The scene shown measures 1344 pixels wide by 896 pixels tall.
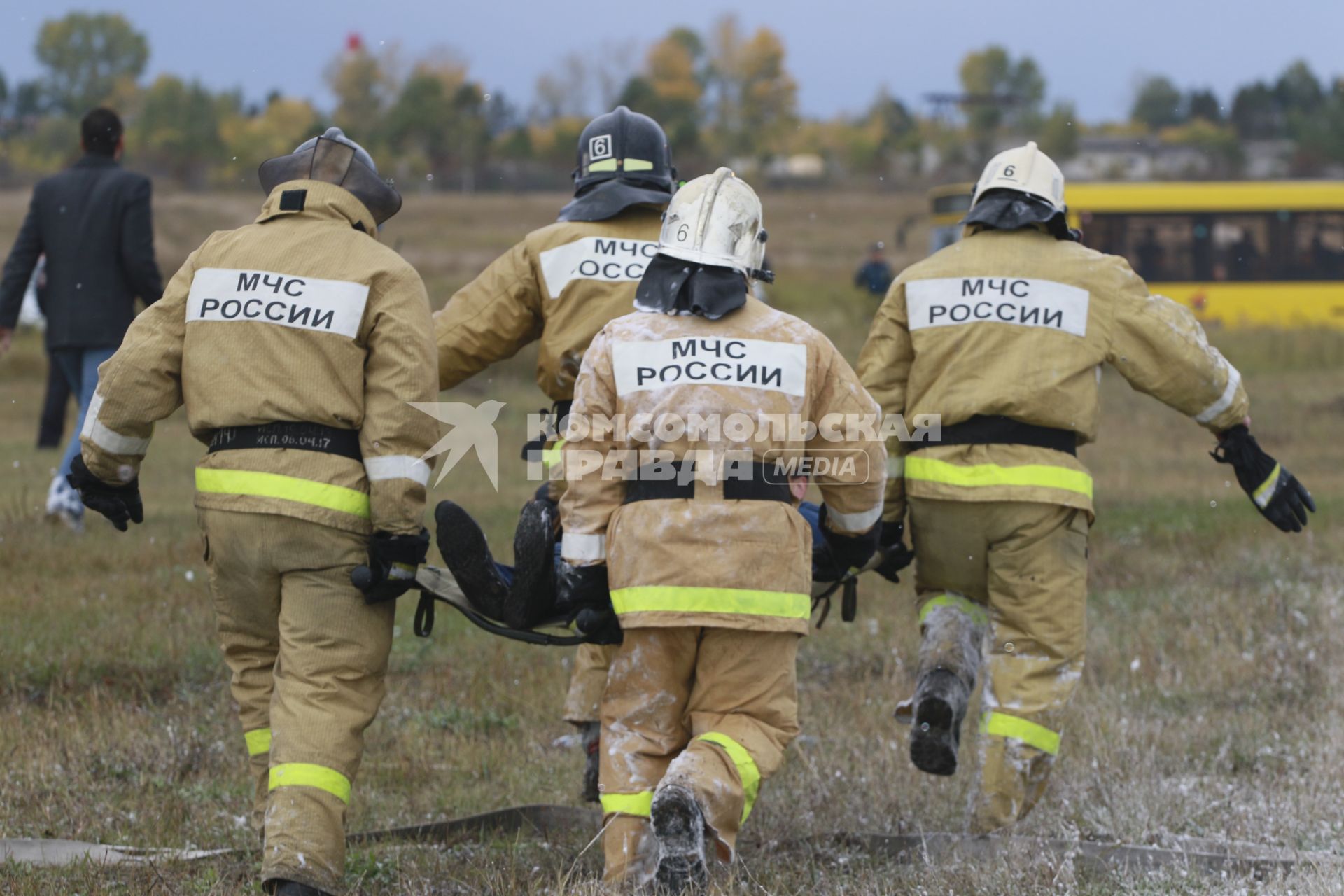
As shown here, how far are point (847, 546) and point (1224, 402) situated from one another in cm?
142

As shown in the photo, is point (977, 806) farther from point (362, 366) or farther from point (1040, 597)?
point (362, 366)

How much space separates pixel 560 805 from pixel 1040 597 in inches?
66.1

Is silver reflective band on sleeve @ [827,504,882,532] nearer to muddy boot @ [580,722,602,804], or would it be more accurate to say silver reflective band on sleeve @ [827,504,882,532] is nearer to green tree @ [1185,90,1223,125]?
muddy boot @ [580,722,602,804]

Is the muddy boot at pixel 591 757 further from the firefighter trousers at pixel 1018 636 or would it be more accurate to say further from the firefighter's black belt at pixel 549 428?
the firefighter trousers at pixel 1018 636

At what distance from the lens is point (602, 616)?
4.38m

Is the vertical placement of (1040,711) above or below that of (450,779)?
above

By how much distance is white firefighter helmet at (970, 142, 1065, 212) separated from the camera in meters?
5.23

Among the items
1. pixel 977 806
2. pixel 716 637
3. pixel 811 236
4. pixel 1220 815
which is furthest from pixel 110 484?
pixel 811 236

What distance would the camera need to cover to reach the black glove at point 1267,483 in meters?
5.30

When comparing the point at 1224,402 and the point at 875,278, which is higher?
the point at 1224,402

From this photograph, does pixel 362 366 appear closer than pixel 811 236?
Yes

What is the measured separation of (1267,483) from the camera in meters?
5.30

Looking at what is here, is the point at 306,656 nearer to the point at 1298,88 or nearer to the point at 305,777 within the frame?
the point at 305,777

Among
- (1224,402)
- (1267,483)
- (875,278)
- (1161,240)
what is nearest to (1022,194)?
(1224,402)
